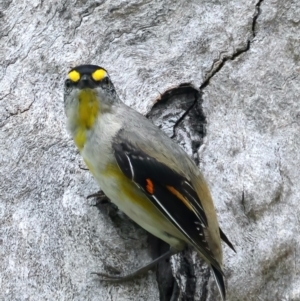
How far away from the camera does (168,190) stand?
13.2 ft

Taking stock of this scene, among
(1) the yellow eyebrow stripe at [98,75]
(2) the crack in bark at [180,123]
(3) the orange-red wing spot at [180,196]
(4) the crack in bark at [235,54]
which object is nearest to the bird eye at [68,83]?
(1) the yellow eyebrow stripe at [98,75]

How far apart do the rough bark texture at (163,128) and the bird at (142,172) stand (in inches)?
6.3

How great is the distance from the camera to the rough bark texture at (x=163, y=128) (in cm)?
406

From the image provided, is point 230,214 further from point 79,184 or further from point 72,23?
point 72,23

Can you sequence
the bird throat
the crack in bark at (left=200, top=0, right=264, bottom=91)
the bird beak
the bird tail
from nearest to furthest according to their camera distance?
the bird tail < the bird beak < the bird throat < the crack in bark at (left=200, top=0, right=264, bottom=91)

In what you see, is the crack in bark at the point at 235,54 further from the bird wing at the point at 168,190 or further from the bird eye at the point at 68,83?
the bird eye at the point at 68,83

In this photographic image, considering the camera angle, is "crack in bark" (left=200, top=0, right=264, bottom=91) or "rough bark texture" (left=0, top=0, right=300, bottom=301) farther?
"crack in bark" (left=200, top=0, right=264, bottom=91)

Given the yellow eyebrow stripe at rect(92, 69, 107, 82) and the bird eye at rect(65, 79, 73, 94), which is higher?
the yellow eyebrow stripe at rect(92, 69, 107, 82)

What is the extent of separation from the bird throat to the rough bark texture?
243 millimetres

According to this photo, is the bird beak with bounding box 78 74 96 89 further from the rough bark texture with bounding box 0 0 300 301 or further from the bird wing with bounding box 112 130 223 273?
the rough bark texture with bounding box 0 0 300 301

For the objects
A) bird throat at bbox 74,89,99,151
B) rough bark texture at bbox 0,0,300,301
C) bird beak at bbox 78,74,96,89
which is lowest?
rough bark texture at bbox 0,0,300,301

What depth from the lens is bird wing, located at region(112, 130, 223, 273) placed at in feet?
13.1

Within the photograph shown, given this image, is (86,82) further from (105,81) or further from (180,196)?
(180,196)

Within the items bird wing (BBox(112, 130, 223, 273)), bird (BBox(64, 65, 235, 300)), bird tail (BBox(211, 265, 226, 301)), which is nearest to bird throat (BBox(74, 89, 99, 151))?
bird (BBox(64, 65, 235, 300))
